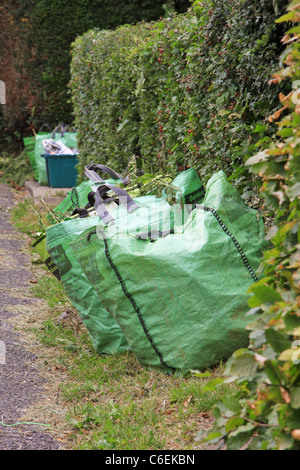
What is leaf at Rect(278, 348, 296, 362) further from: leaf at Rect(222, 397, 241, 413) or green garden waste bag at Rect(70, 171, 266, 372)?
green garden waste bag at Rect(70, 171, 266, 372)

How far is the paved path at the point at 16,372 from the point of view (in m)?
2.47

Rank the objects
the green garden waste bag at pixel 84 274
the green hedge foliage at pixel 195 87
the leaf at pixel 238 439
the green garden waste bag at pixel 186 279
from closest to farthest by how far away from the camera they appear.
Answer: the leaf at pixel 238 439, the green garden waste bag at pixel 186 279, the green hedge foliage at pixel 195 87, the green garden waste bag at pixel 84 274

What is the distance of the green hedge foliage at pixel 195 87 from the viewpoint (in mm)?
2793

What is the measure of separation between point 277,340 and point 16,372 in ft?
6.56

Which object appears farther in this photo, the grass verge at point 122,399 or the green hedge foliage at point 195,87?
the green hedge foliage at point 195,87

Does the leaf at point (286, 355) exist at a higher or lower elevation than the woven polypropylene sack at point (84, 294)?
higher

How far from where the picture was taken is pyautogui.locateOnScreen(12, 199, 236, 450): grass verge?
91.4 inches

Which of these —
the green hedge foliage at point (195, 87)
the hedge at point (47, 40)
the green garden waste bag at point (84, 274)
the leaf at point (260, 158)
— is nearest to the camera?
the leaf at point (260, 158)

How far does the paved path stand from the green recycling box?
11.2 ft

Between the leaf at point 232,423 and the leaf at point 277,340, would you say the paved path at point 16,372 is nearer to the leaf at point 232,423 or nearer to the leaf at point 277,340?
the leaf at point 232,423

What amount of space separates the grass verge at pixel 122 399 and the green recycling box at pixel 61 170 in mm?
5625

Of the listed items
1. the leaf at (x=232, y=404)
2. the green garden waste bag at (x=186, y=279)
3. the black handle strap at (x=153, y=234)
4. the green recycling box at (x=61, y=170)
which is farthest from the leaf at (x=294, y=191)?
the green recycling box at (x=61, y=170)

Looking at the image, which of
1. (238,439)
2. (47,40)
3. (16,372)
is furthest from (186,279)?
(47,40)

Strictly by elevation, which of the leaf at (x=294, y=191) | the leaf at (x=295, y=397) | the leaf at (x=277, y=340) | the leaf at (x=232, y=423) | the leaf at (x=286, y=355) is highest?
the leaf at (x=294, y=191)
